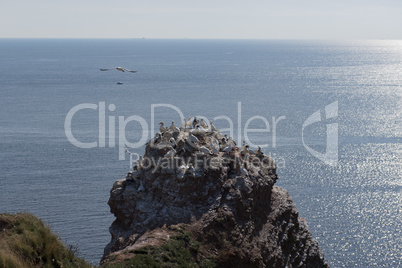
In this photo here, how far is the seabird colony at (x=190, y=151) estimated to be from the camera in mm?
26625

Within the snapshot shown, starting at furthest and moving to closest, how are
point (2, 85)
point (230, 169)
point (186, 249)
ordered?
point (2, 85) → point (230, 169) → point (186, 249)

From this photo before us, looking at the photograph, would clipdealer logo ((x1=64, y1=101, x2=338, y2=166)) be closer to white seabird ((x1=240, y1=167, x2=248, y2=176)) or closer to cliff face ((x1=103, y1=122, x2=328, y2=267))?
cliff face ((x1=103, y1=122, x2=328, y2=267))

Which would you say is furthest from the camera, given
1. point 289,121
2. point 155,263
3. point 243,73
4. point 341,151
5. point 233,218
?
point 243,73

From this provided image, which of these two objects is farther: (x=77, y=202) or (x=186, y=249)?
(x=77, y=202)

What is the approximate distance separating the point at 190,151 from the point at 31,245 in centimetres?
1046

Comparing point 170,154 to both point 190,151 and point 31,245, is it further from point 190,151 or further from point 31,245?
point 31,245

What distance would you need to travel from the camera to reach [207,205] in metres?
25.5

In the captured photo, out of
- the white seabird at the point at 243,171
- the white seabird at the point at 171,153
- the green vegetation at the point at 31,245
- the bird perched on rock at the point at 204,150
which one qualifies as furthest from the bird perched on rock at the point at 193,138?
the green vegetation at the point at 31,245

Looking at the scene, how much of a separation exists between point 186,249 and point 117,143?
211 ft

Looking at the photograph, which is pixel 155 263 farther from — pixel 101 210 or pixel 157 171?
pixel 101 210

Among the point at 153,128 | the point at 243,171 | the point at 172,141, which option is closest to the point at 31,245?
the point at 172,141

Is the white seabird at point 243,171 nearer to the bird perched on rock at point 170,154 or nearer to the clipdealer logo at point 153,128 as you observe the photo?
the bird perched on rock at point 170,154

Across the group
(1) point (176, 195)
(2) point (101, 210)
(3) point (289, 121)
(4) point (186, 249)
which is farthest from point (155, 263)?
(3) point (289, 121)

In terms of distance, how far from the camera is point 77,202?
2409 inches
